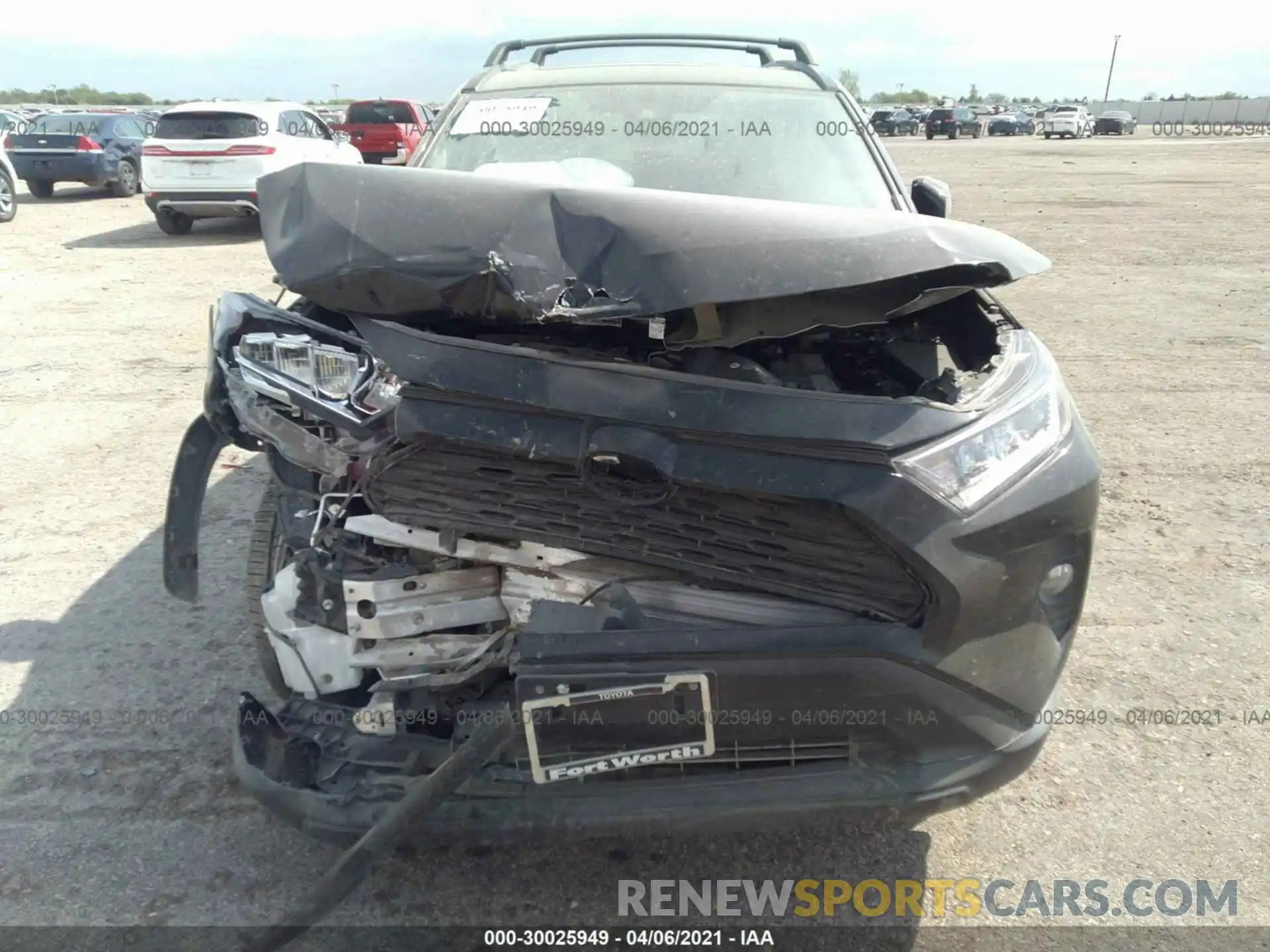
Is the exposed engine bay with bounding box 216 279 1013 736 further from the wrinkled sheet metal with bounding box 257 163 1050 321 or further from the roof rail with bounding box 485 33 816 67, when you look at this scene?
the roof rail with bounding box 485 33 816 67

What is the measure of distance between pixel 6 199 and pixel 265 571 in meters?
14.2

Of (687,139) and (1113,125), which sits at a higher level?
Result: (1113,125)

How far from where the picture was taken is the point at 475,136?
12.2 ft

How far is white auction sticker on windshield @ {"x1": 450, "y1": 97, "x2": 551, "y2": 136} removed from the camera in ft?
12.1

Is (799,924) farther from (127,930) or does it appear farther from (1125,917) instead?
(127,930)

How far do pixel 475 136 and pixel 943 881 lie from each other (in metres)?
3.02

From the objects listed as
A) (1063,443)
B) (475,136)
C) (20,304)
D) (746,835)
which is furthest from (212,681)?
(20,304)

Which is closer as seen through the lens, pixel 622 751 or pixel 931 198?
pixel 622 751

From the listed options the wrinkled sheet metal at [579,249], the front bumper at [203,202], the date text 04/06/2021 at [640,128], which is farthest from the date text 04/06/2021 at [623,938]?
the front bumper at [203,202]

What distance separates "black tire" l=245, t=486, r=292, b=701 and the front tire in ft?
55.0

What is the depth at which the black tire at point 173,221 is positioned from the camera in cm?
1223

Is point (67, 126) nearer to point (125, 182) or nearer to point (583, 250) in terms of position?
point (125, 182)

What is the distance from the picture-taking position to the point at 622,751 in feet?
6.19

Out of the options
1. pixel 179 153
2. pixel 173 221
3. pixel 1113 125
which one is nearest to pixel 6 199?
pixel 173 221
